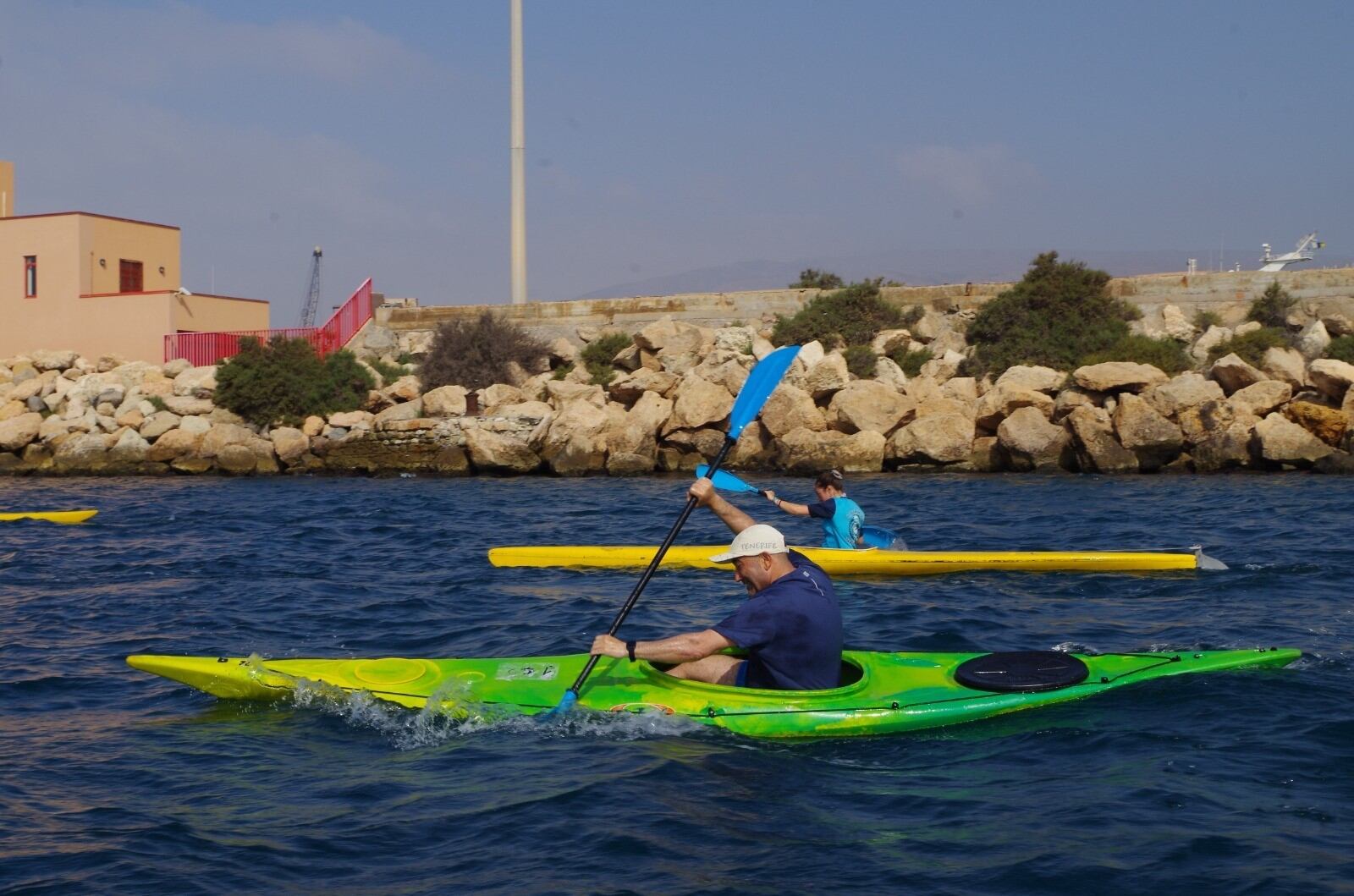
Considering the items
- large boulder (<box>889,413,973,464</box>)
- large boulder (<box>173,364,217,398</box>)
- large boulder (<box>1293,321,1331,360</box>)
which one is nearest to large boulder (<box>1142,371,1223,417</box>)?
large boulder (<box>889,413,973,464</box>)

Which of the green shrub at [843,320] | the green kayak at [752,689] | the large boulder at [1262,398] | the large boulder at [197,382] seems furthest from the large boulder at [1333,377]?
the large boulder at [197,382]

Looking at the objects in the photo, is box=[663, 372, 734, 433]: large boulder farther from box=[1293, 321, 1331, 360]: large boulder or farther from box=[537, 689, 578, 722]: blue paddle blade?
box=[537, 689, 578, 722]: blue paddle blade

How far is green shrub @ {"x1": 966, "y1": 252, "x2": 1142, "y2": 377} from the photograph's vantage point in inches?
A: 850

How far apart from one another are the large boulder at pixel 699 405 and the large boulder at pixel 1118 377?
520cm

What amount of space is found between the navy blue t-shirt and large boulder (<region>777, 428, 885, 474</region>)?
12882 mm

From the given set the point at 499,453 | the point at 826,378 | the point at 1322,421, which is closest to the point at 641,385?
the point at 499,453

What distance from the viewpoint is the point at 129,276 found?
102 ft

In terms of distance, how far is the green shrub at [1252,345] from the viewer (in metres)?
20.0

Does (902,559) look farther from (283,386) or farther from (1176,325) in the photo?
(283,386)

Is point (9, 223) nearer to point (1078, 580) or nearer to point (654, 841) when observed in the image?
point (1078, 580)

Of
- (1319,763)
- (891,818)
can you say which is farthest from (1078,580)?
(891,818)

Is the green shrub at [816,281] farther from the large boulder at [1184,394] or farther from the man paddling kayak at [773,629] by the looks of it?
the man paddling kayak at [773,629]

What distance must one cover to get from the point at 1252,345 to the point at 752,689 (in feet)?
56.0

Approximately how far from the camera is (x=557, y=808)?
4891mm
